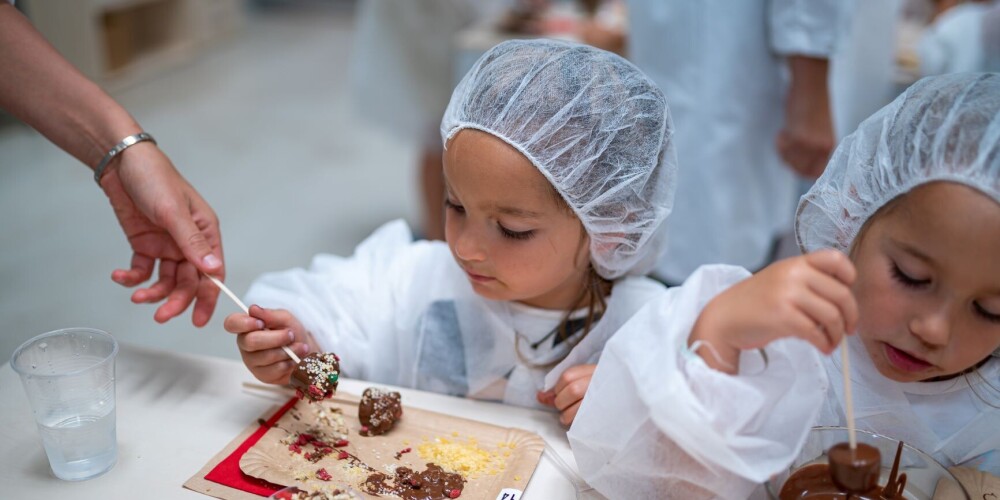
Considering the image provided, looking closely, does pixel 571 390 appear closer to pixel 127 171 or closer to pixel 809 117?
pixel 127 171

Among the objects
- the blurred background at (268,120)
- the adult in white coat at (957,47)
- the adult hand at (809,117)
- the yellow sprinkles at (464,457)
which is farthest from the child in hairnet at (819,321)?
the adult in white coat at (957,47)

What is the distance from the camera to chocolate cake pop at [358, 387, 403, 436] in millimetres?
1023

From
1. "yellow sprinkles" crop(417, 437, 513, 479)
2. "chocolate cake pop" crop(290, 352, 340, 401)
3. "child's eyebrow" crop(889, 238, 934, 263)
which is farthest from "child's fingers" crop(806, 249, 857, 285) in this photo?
"chocolate cake pop" crop(290, 352, 340, 401)

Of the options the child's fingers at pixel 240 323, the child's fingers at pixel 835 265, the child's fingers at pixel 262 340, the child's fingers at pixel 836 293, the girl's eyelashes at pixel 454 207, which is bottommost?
the child's fingers at pixel 262 340

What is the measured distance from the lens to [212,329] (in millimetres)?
1938

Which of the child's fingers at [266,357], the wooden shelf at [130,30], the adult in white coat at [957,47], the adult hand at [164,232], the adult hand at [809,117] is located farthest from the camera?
the wooden shelf at [130,30]

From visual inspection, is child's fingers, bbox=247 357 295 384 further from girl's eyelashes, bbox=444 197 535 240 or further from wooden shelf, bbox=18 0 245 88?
Result: wooden shelf, bbox=18 0 245 88

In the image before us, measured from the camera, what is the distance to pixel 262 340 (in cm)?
106

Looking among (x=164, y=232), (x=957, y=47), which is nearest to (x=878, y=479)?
(x=164, y=232)

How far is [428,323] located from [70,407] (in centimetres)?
52

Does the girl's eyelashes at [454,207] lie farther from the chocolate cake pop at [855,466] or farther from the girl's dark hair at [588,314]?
the chocolate cake pop at [855,466]

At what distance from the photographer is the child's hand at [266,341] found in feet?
3.49

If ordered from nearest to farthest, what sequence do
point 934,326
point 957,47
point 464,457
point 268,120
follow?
point 934,326 < point 464,457 < point 957,47 < point 268,120

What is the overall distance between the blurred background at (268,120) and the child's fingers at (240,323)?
300 mm
